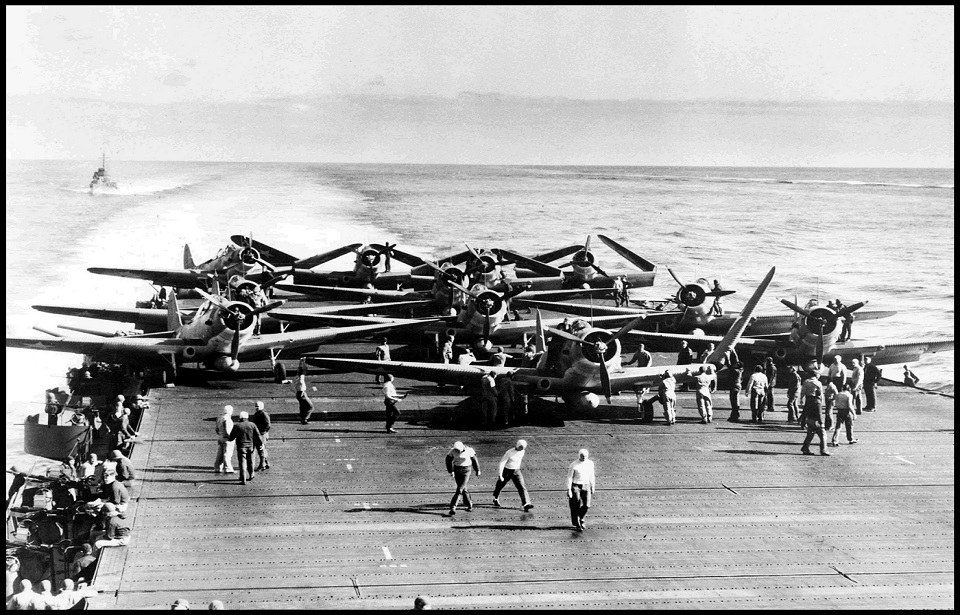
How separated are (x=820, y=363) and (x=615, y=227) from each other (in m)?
116

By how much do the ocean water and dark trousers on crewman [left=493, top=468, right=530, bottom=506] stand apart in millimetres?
48364

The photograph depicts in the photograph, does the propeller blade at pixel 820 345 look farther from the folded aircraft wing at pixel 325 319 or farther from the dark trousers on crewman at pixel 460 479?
the dark trousers on crewman at pixel 460 479

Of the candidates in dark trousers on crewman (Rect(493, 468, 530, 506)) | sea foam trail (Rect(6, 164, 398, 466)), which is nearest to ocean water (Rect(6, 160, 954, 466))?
sea foam trail (Rect(6, 164, 398, 466))

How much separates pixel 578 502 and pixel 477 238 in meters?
115

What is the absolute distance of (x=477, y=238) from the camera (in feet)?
436

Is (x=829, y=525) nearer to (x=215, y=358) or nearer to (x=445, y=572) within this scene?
(x=445, y=572)

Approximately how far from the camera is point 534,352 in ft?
103

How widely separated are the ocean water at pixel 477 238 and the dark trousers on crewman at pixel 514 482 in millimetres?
48364

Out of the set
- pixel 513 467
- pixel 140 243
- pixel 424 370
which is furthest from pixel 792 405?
pixel 140 243

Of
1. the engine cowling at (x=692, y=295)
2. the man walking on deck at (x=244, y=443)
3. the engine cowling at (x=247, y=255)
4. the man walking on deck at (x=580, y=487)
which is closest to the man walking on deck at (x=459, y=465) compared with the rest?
the man walking on deck at (x=580, y=487)

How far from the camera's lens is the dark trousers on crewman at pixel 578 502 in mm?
18688

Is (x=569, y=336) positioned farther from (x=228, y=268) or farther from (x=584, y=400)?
(x=228, y=268)

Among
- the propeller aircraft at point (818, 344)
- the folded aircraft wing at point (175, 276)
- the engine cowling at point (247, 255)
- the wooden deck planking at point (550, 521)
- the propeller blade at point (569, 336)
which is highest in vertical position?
the engine cowling at point (247, 255)

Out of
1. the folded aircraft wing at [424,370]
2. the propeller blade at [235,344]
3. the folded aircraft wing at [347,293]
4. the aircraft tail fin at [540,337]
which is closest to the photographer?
the folded aircraft wing at [424,370]
